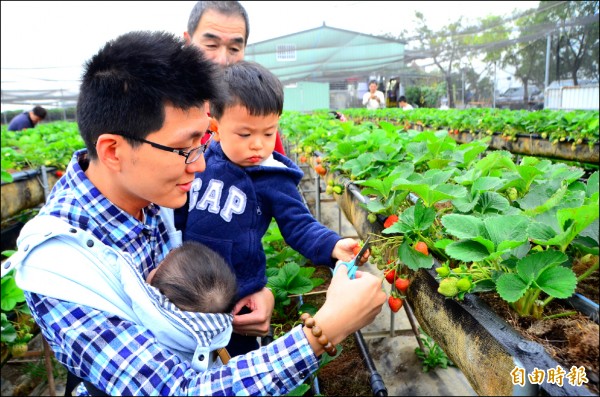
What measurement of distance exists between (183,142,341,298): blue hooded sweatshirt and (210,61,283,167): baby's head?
0.08 metres

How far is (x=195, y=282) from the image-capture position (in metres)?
1.22

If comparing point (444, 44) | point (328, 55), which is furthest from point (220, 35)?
point (328, 55)

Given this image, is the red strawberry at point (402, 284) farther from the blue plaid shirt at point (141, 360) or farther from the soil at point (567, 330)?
the blue plaid shirt at point (141, 360)

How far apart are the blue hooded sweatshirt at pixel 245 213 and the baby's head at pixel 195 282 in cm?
43

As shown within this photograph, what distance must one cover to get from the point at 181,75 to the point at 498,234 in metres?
0.93

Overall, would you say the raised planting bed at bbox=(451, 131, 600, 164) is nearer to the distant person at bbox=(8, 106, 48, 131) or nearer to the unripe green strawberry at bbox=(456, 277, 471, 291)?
the unripe green strawberry at bbox=(456, 277, 471, 291)

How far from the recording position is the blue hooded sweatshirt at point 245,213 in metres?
1.76

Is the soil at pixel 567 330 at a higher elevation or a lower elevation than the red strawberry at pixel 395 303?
higher

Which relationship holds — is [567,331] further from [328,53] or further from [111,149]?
[328,53]

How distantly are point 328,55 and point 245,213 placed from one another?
16605mm

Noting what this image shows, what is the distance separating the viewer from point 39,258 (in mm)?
1010

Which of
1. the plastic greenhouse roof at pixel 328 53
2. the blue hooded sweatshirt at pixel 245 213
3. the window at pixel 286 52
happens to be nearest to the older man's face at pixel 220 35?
the blue hooded sweatshirt at pixel 245 213

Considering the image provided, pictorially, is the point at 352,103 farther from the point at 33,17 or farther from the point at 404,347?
the point at 404,347

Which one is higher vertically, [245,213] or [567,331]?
[245,213]
